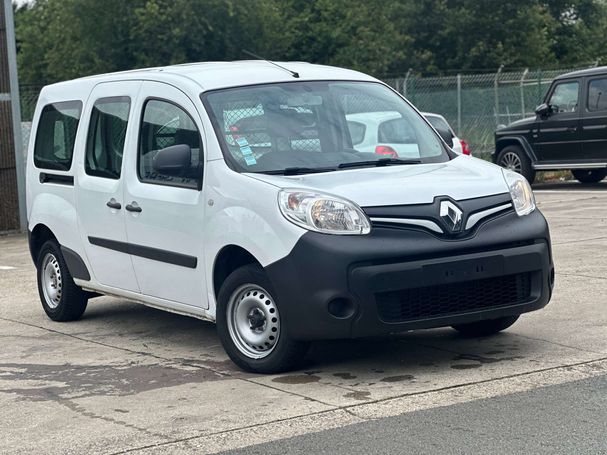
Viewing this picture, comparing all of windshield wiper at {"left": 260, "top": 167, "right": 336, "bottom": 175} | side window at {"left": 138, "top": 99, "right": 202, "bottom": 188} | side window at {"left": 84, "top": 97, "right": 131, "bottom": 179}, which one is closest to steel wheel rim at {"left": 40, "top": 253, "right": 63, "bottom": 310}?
side window at {"left": 84, "top": 97, "right": 131, "bottom": 179}

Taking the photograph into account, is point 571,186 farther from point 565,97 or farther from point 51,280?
point 51,280

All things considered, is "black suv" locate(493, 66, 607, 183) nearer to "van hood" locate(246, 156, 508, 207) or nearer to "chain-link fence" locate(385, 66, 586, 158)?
"chain-link fence" locate(385, 66, 586, 158)

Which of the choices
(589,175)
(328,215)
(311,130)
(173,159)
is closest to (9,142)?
(589,175)

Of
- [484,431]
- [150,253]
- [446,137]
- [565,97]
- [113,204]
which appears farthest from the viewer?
[565,97]

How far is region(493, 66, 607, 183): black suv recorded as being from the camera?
20062mm

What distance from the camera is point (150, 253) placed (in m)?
8.06

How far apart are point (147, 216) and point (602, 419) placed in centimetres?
341

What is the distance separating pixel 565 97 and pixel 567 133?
1.96 feet

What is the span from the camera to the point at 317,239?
22.1 ft

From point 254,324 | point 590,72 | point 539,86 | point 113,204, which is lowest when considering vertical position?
point 254,324

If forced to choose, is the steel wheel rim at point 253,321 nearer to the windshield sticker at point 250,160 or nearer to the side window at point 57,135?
the windshield sticker at point 250,160

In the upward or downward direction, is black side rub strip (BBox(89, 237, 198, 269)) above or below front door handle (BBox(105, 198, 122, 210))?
below

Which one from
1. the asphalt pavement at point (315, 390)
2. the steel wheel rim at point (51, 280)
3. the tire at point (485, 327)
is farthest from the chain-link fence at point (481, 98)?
the tire at point (485, 327)

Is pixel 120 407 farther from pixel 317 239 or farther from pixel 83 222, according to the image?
pixel 83 222
